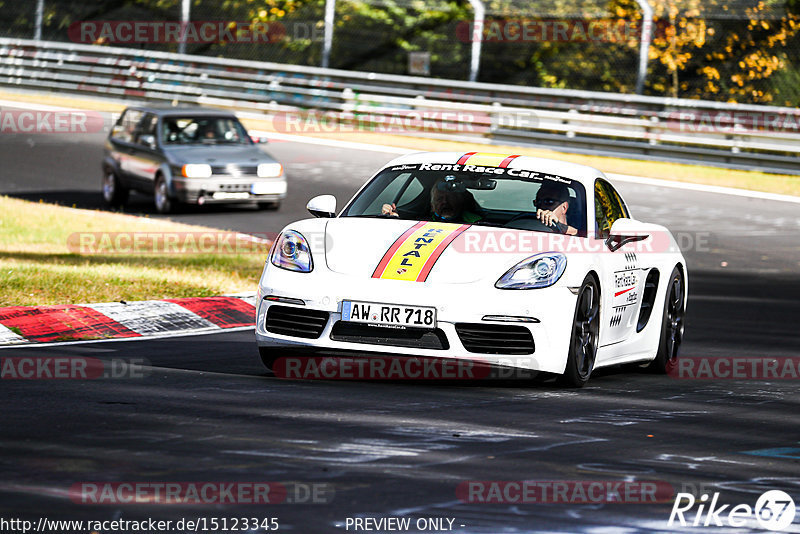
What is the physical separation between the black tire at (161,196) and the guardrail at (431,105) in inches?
376

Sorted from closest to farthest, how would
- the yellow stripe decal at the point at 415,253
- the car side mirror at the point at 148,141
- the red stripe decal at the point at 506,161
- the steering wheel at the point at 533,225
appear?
the yellow stripe decal at the point at 415,253, the steering wheel at the point at 533,225, the red stripe decal at the point at 506,161, the car side mirror at the point at 148,141

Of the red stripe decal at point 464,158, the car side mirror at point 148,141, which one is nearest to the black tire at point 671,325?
the red stripe decal at point 464,158

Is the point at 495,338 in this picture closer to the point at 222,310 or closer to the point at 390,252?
the point at 390,252

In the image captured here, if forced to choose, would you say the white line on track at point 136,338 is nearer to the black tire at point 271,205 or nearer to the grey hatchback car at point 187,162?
the grey hatchback car at point 187,162

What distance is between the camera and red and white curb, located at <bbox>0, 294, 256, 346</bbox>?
9.95 metres

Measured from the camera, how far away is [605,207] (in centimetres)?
948

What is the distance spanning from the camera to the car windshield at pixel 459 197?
8891mm

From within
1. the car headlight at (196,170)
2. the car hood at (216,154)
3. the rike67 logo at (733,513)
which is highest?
the rike67 logo at (733,513)

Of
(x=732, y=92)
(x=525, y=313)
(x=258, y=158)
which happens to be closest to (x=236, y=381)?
(x=525, y=313)

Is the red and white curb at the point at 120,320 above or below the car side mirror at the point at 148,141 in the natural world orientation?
below

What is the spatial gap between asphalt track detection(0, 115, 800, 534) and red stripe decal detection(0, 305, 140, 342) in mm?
432

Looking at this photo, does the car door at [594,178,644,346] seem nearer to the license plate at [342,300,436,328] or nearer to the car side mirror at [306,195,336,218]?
the license plate at [342,300,436,328]

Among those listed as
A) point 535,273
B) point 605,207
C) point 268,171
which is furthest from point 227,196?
point 535,273

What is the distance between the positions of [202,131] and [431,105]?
908 centimetres
